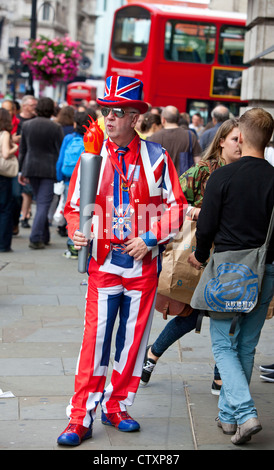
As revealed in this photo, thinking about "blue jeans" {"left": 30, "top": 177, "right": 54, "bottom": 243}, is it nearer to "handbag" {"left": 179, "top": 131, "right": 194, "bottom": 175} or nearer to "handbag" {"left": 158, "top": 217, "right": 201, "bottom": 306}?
"handbag" {"left": 179, "top": 131, "right": 194, "bottom": 175}

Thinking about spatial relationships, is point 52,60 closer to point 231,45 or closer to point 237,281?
point 231,45

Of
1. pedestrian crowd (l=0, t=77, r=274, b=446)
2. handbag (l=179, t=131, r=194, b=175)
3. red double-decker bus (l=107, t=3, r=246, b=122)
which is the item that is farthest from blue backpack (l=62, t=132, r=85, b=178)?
red double-decker bus (l=107, t=3, r=246, b=122)

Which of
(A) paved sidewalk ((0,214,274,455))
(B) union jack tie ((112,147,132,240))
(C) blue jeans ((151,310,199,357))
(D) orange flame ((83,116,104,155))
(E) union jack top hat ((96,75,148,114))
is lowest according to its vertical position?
(A) paved sidewalk ((0,214,274,455))

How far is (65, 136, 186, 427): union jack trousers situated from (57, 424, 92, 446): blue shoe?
0.11 ft

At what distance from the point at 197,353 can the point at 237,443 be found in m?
2.03

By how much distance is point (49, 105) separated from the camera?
10922 mm

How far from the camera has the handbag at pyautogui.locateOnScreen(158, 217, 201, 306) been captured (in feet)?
16.3

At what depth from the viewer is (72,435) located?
13.5 ft

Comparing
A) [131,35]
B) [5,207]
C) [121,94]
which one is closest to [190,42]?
[131,35]

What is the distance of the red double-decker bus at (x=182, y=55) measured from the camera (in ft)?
59.8

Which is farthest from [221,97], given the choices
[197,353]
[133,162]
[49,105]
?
[133,162]

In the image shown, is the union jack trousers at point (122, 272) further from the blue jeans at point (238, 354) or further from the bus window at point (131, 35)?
the bus window at point (131, 35)

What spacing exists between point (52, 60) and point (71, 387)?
19.1m
